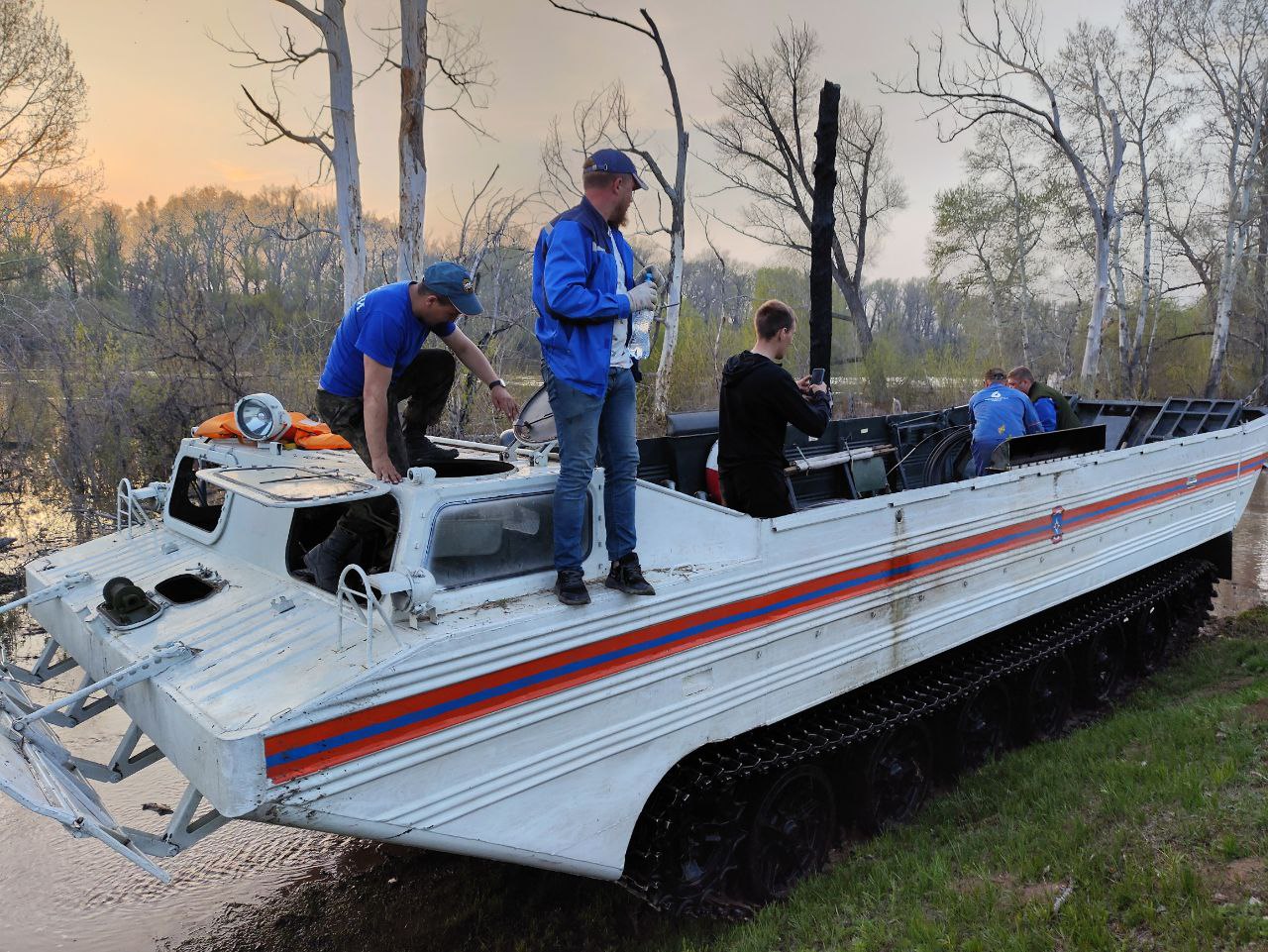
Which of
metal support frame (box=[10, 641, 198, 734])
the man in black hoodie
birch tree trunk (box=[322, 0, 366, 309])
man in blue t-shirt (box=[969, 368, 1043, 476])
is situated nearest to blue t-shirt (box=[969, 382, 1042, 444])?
man in blue t-shirt (box=[969, 368, 1043, 476])

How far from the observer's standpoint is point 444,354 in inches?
170

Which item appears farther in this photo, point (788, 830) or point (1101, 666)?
point (1101, 666)

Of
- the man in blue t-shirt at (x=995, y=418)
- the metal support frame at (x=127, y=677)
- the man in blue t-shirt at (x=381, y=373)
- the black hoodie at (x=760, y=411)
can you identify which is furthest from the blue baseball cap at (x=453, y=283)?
the man in blue t-shirt at (x=995, y=418)

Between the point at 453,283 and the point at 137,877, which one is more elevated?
the point at 453,283

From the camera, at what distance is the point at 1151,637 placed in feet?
22.7

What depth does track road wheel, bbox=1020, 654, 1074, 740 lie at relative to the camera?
18.0 ft

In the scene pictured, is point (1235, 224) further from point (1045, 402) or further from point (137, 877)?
point (137, 877)

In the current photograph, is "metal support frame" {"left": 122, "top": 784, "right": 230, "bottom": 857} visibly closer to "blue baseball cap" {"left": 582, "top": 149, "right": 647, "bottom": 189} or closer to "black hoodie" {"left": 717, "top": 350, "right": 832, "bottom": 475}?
"blue baseball cap" {"left": 582, "top": 149, "right": 647, "bottom": 189}

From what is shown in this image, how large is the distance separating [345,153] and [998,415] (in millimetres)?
7495

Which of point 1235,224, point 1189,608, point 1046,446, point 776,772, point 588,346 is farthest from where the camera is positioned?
point 1235,224

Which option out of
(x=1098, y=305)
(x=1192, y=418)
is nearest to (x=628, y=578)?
(x=1192, y=418)

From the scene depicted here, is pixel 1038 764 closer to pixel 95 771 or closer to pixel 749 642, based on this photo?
pixel 749 642

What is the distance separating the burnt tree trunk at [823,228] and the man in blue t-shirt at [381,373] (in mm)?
4162

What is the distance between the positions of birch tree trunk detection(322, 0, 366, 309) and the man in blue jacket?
706 centimetres
